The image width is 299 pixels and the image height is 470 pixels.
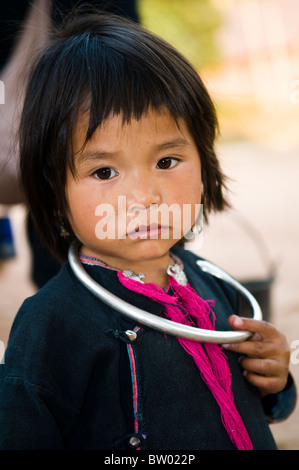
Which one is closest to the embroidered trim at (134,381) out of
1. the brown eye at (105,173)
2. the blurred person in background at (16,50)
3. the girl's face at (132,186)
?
the girl's face at (132,186)

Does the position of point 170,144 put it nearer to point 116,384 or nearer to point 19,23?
point 116,384

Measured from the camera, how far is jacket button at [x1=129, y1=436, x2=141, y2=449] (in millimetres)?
702

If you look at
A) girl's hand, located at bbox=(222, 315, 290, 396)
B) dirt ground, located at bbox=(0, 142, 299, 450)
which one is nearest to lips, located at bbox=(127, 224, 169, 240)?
girl's hand, located at bbox=(222, 315, 290, 396)

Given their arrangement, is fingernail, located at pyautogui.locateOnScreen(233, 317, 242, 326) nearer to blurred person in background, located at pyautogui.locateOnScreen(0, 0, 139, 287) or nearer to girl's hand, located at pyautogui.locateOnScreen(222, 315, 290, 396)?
girl's hand, located at pyautogui.locateOnScreen(222, 315, 290, 396)

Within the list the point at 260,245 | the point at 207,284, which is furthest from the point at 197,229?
the point at 260,245

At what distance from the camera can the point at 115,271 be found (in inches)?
31.2

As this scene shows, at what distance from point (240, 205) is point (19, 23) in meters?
3.16

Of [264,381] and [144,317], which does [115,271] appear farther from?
[264,381]

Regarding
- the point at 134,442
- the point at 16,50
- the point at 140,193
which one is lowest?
the point at 134,442

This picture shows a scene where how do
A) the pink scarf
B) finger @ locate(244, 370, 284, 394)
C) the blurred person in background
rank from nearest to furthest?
the pink scarf < finger @ locate(244, 370, 284, 394) < the blurred person in background

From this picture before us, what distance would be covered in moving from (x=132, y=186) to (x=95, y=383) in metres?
0.27

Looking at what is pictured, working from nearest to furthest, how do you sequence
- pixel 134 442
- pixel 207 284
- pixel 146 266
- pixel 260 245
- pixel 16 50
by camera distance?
pixel 134 442 < pixel 146 266 < pixel 207 284 < pixel 16 50 < pixel 260 245

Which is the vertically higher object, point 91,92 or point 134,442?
point 91,92

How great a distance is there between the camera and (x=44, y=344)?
0.68 m
